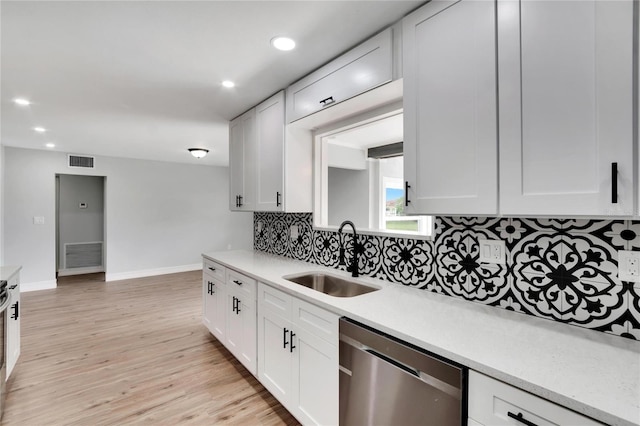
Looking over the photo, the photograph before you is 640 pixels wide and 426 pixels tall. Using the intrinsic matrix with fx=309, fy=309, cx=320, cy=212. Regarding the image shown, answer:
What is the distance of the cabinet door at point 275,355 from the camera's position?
191cm

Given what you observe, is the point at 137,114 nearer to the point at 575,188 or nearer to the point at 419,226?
the point at 419,226

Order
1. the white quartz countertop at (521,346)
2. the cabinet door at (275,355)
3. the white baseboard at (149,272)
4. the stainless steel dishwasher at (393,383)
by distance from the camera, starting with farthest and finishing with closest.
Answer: the white baseboard at (149,272), the cabinet door at (275,355), the stainless steel dishwasher at (393,383), the white quartz countertop at (521,346)

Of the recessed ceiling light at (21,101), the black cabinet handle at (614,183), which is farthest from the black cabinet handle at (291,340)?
the recessed ceiling light at (21,101)

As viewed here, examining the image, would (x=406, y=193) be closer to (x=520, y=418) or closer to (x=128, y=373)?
(x=520, y=418)

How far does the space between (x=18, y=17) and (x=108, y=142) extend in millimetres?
3432

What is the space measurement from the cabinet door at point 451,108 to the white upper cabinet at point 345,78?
0.47ft

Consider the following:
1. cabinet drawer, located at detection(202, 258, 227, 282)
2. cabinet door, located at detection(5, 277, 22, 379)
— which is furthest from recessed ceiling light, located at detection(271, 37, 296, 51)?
cabinet door, located at detection(5, 277, 22, 379)

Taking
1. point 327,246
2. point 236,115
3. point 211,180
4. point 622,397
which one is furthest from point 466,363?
point 211,180

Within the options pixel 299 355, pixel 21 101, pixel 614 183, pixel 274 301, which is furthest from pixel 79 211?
pixel 614 183

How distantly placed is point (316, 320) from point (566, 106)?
1411 millimetres

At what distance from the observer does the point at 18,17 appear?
1.63 metres

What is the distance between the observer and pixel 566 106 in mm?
1045

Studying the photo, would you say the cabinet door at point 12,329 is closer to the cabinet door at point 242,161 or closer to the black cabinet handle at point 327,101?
the cabinet door at point 242,161

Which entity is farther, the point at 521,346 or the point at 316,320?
the point at 316,320
